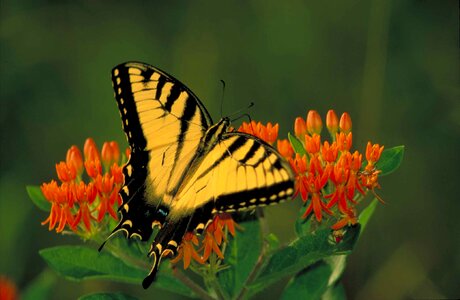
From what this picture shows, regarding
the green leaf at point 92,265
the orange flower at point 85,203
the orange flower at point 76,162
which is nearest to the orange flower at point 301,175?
the green leaf at point 92,265

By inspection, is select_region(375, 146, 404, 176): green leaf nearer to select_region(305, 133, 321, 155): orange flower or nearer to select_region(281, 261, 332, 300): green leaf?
select_region(305, 133, 321, 155): orange flower

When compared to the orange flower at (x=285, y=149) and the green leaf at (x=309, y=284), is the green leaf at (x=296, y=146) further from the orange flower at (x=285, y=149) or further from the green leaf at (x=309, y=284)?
the green leaf at (x=309, y=284)

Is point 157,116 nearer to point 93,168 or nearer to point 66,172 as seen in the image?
point 93,168

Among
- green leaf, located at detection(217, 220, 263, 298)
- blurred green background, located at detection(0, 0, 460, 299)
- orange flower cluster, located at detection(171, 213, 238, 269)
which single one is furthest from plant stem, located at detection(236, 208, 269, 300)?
blurred green background, located at detection(0, 0, 460, 299)

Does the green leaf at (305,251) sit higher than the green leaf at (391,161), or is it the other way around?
the green leaf at (391,161)

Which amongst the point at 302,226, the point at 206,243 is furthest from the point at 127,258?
the point at 302,226
